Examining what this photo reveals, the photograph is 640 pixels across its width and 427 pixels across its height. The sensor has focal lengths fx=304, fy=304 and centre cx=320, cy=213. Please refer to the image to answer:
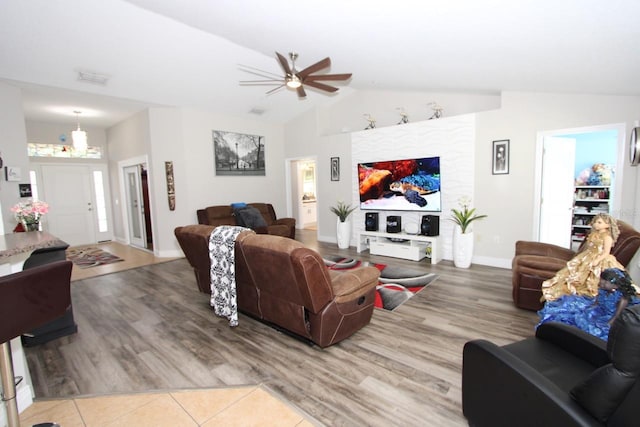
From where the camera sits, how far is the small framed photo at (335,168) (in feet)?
21.4

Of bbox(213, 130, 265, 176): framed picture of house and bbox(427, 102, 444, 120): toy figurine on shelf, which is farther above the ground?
bbox(427, 102, 444, 120): toy figurine on shelf

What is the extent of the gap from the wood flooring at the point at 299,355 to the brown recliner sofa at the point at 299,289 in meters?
0.18

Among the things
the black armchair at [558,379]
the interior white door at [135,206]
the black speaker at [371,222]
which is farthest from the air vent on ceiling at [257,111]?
the black armchair at [558,379]

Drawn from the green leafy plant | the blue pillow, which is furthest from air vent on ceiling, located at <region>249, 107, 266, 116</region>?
the green leafy plant

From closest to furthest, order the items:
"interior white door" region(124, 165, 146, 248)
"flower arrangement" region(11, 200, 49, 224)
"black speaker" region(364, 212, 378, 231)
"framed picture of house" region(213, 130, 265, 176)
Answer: "flower arrangement" region(11, 200, 49, 224) → "black speaker" region(364, 212, 378, 231) → "framed picture of house" region(213, 130, 265, 176) → "interior white door" region(124, 165, 146, 248)

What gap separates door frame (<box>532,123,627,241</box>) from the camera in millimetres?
3648

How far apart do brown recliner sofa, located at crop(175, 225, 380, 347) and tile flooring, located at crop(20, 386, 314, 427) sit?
603 millimetres

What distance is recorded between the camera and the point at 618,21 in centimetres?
204

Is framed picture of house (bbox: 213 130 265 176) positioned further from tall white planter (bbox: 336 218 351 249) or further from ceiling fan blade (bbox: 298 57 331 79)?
ceiling fan blade (bbox: 298 57 331 79)

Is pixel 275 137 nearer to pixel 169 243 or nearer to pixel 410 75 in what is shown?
pixel 169 243

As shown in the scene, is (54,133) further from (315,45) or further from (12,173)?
(315,45)

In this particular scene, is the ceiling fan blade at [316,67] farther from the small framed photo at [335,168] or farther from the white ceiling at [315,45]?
the small framed photo at [335,168]

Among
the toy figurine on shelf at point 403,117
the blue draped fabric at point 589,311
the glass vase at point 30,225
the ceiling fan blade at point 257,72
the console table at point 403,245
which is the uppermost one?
the ceiling fan blade at point 257,72

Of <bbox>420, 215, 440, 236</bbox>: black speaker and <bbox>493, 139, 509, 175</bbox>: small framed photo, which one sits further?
<bbox>420, 215, 440, 236</bbox>: black speaker
